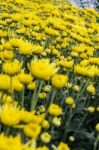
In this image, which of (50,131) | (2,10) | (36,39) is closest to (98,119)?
(50,131)

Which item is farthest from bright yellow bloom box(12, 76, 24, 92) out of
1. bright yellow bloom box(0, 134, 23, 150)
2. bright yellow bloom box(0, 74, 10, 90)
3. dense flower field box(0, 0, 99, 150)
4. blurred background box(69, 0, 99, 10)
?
blurred background box(69, 0, 99, 10)

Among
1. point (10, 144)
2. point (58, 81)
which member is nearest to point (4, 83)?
point (58, 81)

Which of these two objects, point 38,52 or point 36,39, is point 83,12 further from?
point 38,52

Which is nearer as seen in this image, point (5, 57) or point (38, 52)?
point (5, 57)

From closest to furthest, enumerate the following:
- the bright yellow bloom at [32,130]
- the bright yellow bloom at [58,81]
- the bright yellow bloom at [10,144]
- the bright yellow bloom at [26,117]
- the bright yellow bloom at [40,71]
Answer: the bright yellow bloom at [10,144] → the bright yellow bloom at [32,130] → the bright yellow bloom at [26,117] → the bright yellow bloom at [40,71] → the bright yellow bloom at [58,81]

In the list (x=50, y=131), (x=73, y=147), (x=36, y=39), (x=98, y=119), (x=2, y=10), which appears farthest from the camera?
(x=2, y=10)

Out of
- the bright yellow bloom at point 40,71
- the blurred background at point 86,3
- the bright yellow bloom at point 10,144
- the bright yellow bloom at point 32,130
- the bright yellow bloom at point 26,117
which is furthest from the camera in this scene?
the blurred background at point 86,3

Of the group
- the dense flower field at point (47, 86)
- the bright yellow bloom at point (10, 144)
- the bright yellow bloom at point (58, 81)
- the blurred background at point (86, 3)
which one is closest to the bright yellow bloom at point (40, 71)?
the dense flower field at point (47, 86)

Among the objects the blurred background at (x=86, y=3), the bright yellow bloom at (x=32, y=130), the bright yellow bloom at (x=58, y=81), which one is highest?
the bright yellow bloom at (x=58, y=81)

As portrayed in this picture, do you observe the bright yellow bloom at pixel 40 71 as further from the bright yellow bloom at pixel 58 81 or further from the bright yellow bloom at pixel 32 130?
the bright yellow bloom at pixel 32 130
